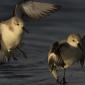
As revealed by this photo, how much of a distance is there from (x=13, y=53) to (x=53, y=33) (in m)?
3.02

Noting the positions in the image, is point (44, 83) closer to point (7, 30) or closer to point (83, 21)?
point (7, 30)

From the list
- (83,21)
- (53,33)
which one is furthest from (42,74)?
(83,21)

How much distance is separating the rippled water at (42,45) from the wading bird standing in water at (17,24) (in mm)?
844

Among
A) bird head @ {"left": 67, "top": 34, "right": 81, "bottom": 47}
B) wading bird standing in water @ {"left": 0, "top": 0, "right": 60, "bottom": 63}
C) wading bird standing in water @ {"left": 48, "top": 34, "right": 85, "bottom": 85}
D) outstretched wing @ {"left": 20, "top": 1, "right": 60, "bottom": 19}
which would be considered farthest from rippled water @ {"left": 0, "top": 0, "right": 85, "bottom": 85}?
outstretched wing @ {"left": 20, "top": 1, "right": 60, "bottom": 19}

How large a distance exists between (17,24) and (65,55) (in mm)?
1087

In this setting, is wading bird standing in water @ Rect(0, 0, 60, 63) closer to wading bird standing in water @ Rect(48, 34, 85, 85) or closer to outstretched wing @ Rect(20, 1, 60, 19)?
outstretched wing @ Rect(20, 1, 60, 19)

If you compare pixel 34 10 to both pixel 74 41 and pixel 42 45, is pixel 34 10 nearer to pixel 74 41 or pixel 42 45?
pixel 74 41

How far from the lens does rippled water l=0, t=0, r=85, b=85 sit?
9.26 m

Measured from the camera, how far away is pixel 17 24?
855cm

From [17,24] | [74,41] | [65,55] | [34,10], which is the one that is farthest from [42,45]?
[17,24]

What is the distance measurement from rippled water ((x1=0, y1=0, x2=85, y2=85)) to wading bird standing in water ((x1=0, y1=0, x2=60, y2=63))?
0.84m

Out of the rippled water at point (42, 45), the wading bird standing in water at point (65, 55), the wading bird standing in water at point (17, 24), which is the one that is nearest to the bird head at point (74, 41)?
the wading bird standing in water at point (65, 55)

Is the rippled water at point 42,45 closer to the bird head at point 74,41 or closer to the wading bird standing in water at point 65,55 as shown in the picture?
the wading bird standing in water at point 65,55

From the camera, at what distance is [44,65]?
9.96 m
